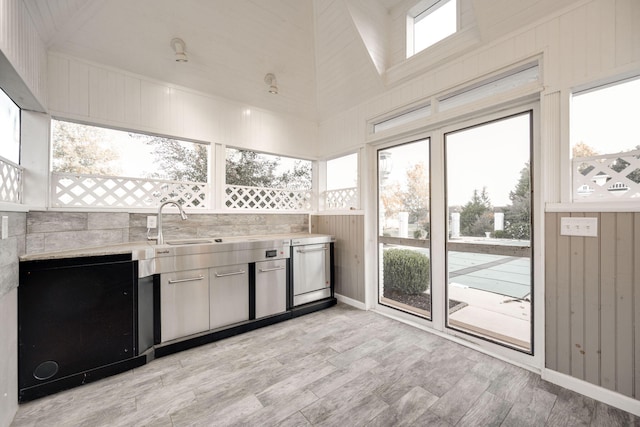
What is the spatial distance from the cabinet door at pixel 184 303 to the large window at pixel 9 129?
148 centimetres

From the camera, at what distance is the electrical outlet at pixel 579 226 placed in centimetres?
179

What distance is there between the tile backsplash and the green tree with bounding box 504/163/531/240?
110 inches

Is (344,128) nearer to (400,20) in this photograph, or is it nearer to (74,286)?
(400,20)

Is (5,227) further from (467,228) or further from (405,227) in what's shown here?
(467,228)

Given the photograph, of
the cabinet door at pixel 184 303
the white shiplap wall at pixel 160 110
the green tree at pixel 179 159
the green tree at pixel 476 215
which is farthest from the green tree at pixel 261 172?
the green tree at pixel 476 215

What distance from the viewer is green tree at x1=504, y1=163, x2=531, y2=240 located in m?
2.21

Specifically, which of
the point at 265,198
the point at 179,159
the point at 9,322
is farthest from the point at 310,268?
the point at 9,322

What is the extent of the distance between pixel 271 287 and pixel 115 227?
1.71 m

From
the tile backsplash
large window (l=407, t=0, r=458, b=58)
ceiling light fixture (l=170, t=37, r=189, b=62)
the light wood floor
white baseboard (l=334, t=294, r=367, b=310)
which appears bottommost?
the light wood floor

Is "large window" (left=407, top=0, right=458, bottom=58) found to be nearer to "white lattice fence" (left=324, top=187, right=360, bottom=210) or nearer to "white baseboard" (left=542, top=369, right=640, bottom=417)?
"white lattice fence" (left=324, top=187, right=360, bottom=210)

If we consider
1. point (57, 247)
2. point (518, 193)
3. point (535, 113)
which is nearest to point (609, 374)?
point (518, 193)

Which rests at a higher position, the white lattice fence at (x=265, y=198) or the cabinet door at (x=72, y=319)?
the white lattice fence at (x=265, y=198)

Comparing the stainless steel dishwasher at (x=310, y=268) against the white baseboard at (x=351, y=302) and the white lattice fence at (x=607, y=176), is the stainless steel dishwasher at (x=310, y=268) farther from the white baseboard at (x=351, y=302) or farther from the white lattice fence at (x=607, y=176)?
the white lattice fence at (x=607, y=176)

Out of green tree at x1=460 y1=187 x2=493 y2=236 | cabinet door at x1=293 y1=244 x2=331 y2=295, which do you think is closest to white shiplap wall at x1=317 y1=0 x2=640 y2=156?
green tree at x1=460 y1=187 x2=493 y2=236
